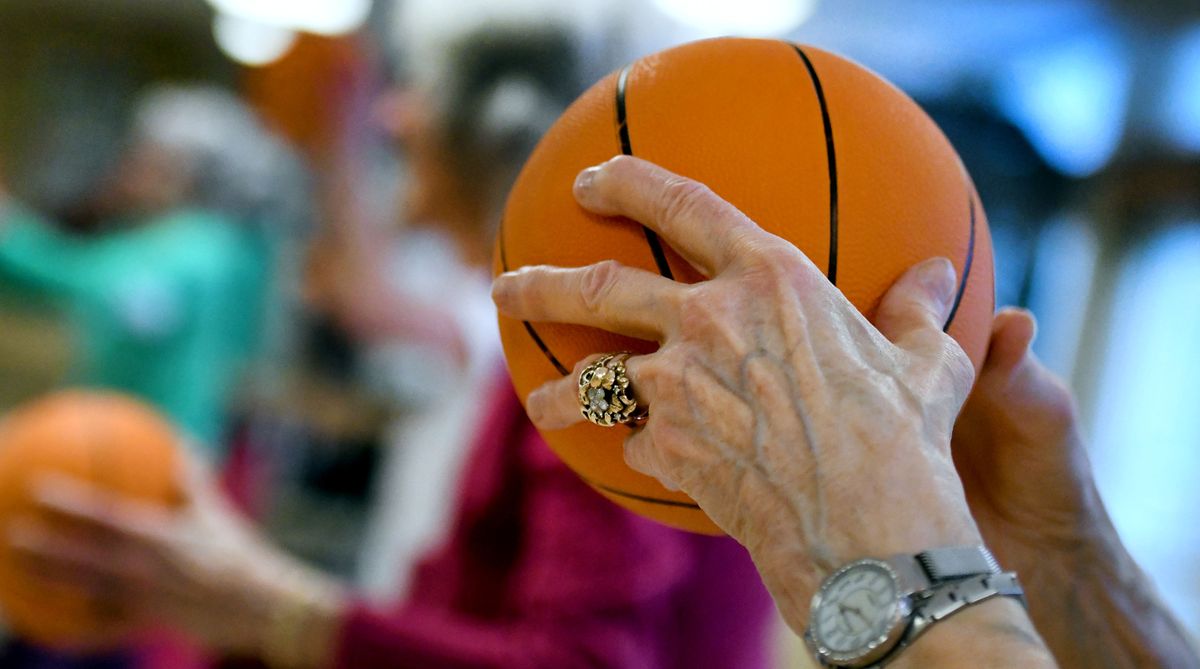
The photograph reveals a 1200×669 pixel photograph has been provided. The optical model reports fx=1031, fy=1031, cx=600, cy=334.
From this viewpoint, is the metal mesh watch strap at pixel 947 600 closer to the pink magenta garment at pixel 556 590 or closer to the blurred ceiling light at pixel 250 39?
the pink magenta garment at pixel 556 590

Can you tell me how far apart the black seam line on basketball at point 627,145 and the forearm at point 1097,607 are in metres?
0.45

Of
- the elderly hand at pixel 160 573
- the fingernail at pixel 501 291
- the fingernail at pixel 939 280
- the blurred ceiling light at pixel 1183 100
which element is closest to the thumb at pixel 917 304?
the fingernail at pixel 939 280

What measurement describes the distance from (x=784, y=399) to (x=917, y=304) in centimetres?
14

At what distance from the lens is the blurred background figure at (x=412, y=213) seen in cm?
243

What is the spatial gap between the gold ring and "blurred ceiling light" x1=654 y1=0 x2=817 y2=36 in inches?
143

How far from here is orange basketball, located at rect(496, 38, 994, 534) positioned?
66cm

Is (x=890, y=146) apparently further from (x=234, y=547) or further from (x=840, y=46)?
(x=840, y=46)

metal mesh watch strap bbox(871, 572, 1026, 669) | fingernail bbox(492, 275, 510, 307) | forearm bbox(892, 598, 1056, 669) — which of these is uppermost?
fingernail bbox(492, 275, 510, 307)

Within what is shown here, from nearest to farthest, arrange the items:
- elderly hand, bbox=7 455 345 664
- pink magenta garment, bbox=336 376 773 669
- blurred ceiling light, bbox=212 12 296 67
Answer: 1. pink magenta garment, bbox=336 376 773 669
2. elderly hand, bbox=7 455 345 664
3. blurred ceiling light, bbox=212 12 296 67

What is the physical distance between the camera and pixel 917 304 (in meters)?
0.63

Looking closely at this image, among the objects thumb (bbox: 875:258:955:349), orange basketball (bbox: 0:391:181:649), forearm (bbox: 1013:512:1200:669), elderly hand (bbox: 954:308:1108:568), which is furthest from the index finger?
orange basketball (bbox: 0:391:181:649)

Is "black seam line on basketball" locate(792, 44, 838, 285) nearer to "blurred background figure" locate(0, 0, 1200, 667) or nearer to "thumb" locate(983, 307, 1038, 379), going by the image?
"thumb" locate(983, 307, 1038, 379)

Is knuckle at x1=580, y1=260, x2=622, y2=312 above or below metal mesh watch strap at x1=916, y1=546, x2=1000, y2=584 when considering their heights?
above

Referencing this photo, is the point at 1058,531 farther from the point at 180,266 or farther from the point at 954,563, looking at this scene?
the point at 180,266
